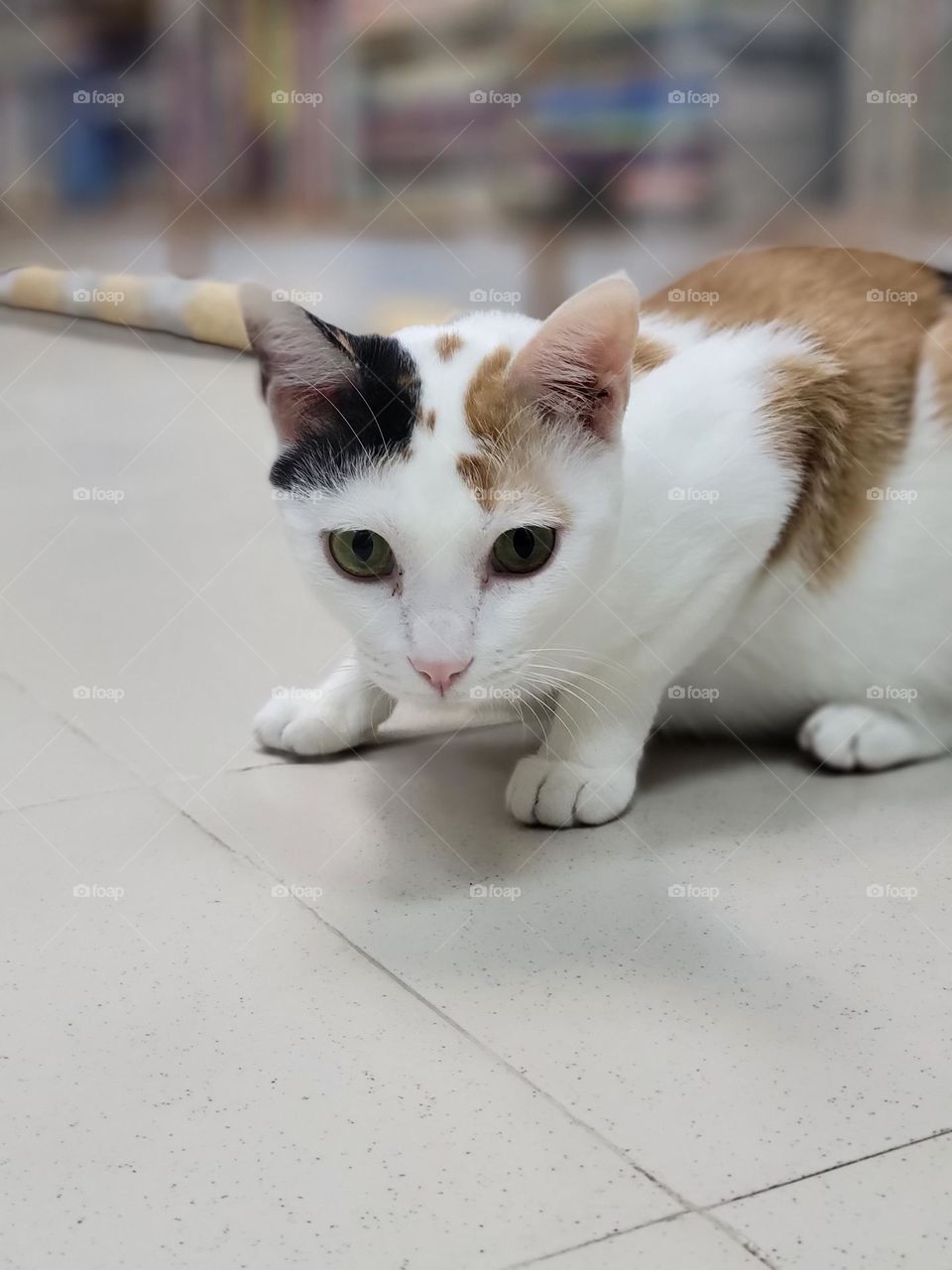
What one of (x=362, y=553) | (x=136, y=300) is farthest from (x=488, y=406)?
(x=136, y=300)

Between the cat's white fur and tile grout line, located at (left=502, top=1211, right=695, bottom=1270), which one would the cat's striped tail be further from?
tile grout line, located at (left=502, top=1211, right=695, bottom=1270)

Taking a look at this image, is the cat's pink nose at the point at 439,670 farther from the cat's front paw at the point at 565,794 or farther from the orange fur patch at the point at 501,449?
the cat's front paw at the point at 565,794

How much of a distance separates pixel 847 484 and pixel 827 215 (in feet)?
10.8

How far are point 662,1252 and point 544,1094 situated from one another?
0.61ft

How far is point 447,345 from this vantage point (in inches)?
55.5

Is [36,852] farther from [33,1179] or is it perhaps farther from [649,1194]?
[649,1194]

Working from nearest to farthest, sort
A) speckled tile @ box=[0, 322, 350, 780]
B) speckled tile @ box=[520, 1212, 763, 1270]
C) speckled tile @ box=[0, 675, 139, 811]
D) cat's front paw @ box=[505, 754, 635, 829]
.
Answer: speckled tile @ box=[520, 1212, 763, 1270], cat's front paw @ box=[505, 754, 635, 829], speckled tile @ box=[0, 675, 139, 811], speckled tile @ box=[0, 322, 350, 780]

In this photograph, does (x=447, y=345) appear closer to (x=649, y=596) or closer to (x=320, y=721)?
(x=649, y=596)

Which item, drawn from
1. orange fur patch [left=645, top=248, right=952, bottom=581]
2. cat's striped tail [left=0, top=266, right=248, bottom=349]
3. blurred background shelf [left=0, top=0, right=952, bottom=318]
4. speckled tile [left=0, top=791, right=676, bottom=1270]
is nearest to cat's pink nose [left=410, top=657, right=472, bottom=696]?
speckled tile [left=0, top=791, right=676, bottom=1270]

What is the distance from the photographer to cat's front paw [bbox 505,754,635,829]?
1.51 m

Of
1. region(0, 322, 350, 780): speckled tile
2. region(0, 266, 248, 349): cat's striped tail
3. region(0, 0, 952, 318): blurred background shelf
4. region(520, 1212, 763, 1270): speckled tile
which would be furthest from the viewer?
region(0, 0, 952, 318): blurred background shelf

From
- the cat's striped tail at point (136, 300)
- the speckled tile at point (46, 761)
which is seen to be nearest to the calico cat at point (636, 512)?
the speckled tile at point (46, 761)

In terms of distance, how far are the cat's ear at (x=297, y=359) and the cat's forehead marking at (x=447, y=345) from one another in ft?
0.33

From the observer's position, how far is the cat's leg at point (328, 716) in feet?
5.51
